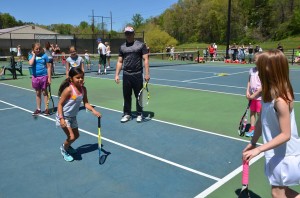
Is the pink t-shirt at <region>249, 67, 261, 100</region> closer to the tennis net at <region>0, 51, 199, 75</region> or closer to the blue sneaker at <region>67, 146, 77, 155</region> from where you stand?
the blue sneaker at <region>67, 146, 77, 155</region>

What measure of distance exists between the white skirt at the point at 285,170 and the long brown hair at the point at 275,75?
531mm

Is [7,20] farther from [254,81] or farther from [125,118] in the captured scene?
[254,81]

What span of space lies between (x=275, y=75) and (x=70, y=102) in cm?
339

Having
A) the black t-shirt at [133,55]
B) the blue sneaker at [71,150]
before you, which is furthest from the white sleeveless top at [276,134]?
the black t-shirt at [133,55]

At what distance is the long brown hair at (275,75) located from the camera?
259cm

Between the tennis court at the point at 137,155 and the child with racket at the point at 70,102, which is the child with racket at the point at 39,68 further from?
the child with racket at the point at 70,102

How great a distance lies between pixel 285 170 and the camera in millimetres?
2703

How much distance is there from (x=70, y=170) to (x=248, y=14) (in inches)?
3340

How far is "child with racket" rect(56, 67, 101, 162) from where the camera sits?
16.3ft

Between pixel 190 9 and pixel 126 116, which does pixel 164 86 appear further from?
pixel 190 9

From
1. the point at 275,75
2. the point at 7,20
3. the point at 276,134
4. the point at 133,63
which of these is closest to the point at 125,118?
the point at 133,63

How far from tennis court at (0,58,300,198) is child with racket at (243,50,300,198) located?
147 centimetres

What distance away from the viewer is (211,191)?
418cm

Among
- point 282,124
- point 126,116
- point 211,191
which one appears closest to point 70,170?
point 211,191
